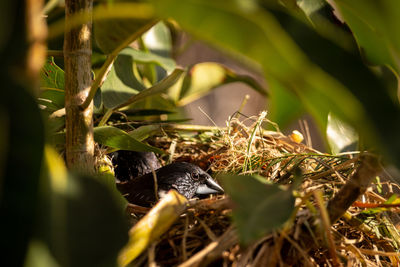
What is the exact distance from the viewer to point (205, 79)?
3.60 ft

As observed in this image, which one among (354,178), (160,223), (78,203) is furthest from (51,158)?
(354,178)

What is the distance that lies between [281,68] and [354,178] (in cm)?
16

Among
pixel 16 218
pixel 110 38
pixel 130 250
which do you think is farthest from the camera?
pixel 110 38

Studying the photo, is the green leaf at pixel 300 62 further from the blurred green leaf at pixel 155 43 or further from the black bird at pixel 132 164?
the blurred green leaf at pixel 155 43

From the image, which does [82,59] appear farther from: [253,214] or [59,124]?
[253,214]

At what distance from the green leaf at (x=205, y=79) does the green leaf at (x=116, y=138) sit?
511mm

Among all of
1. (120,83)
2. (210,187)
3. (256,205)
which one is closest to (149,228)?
(256,205)

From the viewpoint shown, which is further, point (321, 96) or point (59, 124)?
point (59, 124)

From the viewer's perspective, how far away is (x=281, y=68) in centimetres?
28

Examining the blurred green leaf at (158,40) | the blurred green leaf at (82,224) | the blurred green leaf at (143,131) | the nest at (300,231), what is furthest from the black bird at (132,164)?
the blurred green leaf at (82,224)

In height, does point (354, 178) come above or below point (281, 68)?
below

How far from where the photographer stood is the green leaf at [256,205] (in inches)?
12.2

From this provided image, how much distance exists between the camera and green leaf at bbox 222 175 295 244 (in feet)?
1.02

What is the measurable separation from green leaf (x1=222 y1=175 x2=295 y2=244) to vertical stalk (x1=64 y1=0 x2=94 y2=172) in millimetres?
176
